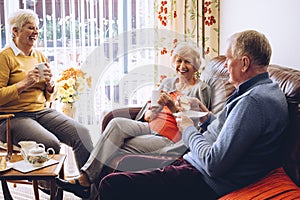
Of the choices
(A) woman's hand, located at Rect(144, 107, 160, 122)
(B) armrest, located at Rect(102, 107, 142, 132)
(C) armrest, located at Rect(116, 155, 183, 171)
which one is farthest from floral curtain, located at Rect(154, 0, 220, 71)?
(C) armrest, located at Rect(116, 155, 183, 171)

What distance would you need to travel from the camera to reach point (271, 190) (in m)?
1.56

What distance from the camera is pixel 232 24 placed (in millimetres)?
3250

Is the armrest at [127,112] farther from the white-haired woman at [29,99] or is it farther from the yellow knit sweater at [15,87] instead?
the yellow knit sweater at [15,87]

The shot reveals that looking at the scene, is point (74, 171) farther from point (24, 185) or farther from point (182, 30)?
point (182, 30)

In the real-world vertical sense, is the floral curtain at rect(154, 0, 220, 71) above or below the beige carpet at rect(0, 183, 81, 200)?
above

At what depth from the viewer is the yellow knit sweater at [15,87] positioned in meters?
2.71

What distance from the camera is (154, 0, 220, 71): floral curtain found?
345cm

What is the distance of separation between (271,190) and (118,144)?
3.75 ft

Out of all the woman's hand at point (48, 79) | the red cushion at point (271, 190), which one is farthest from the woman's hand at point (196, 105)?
the woman's hand at point (48, 79)

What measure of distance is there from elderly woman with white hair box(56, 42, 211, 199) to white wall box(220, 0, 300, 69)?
503mm

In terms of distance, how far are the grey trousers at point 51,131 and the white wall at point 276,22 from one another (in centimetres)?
145

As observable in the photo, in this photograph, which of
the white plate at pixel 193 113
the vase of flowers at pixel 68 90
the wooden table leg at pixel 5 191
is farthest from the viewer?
the vase of flowers at pixel 68 90

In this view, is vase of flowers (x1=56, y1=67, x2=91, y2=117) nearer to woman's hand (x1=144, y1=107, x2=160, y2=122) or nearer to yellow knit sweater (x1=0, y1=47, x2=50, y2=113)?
yellow knit sweater (x1=0, y1=47, x2=50, y2=113)

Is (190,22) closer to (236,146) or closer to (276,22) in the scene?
(276,22)
